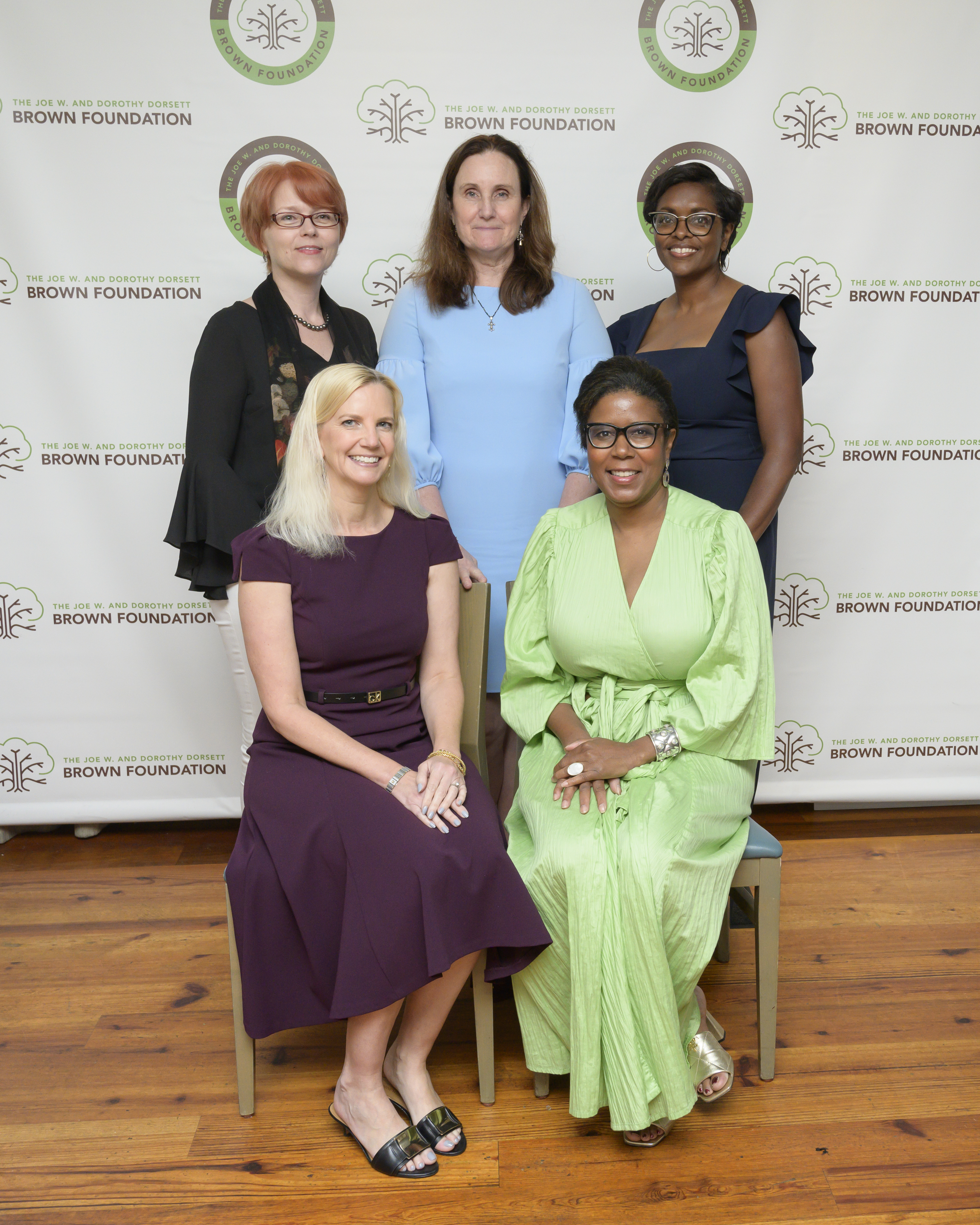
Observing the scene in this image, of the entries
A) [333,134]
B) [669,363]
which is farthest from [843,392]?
[333,134]

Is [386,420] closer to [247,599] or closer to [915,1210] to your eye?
[247,599]

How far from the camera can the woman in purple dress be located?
164 cm

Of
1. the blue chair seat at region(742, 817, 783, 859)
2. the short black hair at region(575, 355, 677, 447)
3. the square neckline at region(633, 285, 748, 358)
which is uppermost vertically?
the square neckline at region(633, 285, 748, 358)

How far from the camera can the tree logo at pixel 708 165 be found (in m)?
2.80

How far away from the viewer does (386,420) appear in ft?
5.98

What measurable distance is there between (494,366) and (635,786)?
989 millimetres

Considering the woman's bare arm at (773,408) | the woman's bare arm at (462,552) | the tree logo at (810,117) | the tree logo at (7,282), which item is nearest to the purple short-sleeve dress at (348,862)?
the woman's bare arm at (462,552)

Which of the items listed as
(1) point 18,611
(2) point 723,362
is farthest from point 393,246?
(1) point 18,611

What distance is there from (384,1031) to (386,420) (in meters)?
1.10

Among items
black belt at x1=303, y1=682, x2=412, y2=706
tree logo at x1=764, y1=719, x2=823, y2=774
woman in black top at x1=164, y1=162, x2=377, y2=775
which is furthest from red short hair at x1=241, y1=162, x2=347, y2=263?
tree logo at x1=764, y1=719, x2=823, y2=774

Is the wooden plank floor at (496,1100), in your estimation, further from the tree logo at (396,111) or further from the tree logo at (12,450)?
the tree logo at (396,111)

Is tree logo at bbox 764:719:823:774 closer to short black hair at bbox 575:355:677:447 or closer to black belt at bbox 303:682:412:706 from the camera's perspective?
short black hair at bbox 575:355:677:447

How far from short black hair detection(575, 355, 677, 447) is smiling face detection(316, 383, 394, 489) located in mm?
372

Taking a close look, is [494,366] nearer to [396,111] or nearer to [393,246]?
[393,246]
